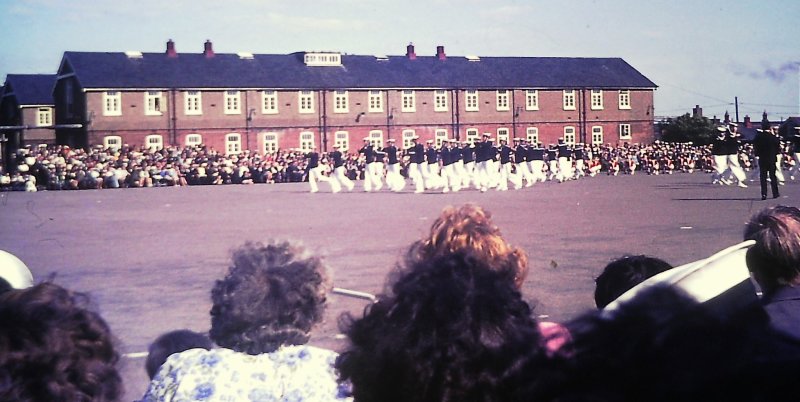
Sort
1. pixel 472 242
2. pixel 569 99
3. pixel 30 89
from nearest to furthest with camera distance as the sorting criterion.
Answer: pixel 472 242
pixel 30 89
pixel 569 99

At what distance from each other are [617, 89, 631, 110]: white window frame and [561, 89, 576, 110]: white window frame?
0.81 metres

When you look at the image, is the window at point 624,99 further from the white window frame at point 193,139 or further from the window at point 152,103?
the window at point 152,103

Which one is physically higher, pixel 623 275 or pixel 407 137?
pixel 407 137

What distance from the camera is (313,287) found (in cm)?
299

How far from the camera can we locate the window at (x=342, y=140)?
2061 cm

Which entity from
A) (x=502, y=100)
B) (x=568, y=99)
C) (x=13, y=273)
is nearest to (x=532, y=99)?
(x=502, y=100)

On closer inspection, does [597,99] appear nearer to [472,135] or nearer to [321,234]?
[472,135]

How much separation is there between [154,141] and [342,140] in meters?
6.98

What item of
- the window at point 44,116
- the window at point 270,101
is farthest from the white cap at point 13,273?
the window at point 270,101

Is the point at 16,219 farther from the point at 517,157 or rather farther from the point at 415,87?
the point at 517,157

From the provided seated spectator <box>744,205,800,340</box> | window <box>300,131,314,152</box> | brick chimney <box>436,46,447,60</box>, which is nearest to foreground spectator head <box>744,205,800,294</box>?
seated spectator <box>744,205,800,340</box>

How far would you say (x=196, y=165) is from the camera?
72.9 ft

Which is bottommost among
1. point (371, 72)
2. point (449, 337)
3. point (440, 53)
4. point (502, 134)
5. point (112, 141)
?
point (449, 337)

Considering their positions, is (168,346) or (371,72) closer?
(168,346)
